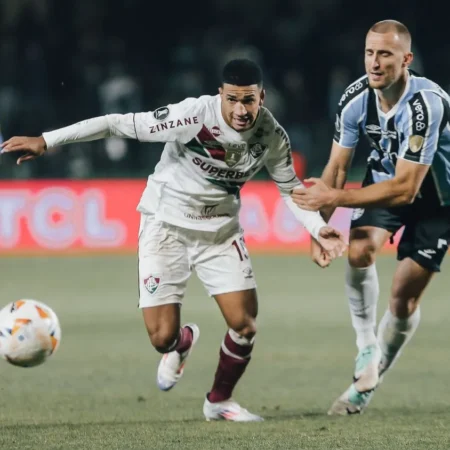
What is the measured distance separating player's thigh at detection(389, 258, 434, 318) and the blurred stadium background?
53cm

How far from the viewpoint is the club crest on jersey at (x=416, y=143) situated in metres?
5.47

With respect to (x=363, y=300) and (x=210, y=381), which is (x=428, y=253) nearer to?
(x=363, y=300)

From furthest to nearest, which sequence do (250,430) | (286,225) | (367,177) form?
1. (286,225)
2. (367,177)
3. (250,430)

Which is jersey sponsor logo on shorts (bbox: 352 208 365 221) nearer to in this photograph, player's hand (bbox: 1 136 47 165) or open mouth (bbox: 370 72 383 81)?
open mouth (bbox: 370 72 383 81)

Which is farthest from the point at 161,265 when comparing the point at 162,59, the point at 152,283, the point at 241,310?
the point at 162,59

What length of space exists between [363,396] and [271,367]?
1.63m

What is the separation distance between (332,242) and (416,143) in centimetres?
66

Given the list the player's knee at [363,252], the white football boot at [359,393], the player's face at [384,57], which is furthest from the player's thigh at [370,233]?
the player's face at [384,57]

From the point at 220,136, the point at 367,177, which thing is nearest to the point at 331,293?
the point at 367,177

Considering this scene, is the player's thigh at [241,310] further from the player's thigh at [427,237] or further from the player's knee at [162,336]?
the player's thigh at [427,237]

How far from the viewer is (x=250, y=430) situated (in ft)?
17.3

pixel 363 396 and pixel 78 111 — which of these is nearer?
pixel 363 396

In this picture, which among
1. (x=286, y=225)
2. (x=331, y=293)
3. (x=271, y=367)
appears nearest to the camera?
(x=271, y=367)

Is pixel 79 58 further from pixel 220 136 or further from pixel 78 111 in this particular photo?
pixel 220 136
